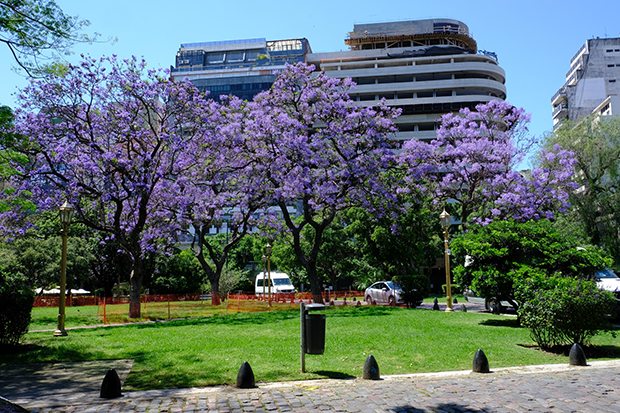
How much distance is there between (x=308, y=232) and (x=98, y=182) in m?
22.8

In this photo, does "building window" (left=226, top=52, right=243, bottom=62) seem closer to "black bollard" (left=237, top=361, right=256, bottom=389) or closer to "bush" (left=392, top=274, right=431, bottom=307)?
"bush" (left=392, top=274, right=431, bottom=307)

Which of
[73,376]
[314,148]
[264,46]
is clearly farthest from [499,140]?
[264,46]

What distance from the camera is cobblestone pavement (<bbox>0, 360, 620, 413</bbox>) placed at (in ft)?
20.6

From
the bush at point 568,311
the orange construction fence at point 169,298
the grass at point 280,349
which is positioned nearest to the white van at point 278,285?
the orange construction fence at point 169,298

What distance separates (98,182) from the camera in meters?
20.2

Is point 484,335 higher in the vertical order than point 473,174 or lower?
lower

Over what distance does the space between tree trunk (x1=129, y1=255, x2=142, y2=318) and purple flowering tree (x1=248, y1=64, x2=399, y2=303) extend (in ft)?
22.3

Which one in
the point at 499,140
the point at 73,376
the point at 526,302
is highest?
the point at 499,140

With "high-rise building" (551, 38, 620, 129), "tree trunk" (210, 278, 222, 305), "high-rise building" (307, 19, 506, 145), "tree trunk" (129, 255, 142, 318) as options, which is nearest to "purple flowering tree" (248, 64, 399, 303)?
"tree trunk" (210, 278, 222, 305)

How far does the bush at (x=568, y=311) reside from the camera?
1006 cm

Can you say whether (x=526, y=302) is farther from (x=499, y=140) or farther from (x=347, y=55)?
(x=347, y=55)

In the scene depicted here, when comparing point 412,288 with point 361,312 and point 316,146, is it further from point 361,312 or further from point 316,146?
point 316,146

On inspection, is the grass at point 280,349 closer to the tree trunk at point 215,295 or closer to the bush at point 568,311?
the bush at point 568,311

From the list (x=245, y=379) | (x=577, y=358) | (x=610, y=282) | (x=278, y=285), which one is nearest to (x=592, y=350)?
(x=577, y=358)
